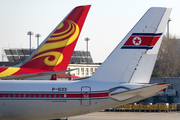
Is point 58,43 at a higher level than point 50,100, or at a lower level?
higher

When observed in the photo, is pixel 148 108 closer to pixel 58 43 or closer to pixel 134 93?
pixel 58 43

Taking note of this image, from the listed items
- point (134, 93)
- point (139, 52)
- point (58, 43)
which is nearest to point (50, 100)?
point (134, 93)

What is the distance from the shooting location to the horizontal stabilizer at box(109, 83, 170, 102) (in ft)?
61.1

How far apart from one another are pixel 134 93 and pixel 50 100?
5.36 m

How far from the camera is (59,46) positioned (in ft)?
101

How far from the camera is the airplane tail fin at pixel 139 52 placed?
67.9 ft

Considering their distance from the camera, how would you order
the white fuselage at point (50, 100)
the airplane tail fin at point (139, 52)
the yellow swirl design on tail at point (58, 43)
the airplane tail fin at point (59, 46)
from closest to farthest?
1. the white fuselage at point (50, 100)
2. the airplane tail fin at point (139, 52)
3. the airplane tail fin at point (59, 46)
4. the yellow swirl design on tail at point (58, 43)

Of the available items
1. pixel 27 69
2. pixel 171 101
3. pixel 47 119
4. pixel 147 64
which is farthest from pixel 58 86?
pixel 171 101

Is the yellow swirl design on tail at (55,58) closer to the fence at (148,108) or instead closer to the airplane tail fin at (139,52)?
the airplane tail fin at (139,52)

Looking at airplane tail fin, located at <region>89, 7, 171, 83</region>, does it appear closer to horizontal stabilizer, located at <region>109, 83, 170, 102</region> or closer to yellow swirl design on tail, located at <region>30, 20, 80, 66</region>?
Answer: horizontal stabilizer, located at <region>109, 83, 170, 102</region>

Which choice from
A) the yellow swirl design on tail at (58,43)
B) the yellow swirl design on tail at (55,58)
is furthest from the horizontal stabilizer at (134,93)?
the yellow swirl design on tail at (58,43)

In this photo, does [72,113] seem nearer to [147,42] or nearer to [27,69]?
[147,42]

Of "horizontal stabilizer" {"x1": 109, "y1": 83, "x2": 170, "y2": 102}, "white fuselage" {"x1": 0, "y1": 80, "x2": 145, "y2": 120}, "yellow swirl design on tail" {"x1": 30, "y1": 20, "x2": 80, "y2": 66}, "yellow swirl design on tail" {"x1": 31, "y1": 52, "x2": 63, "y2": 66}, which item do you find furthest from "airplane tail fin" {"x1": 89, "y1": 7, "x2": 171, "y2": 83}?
"yellow swirl design on tail" {"x1": 30, "y1": 20, "x2": 80, "y2": 66}

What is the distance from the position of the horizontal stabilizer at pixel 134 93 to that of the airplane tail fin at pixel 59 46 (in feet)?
37.5
